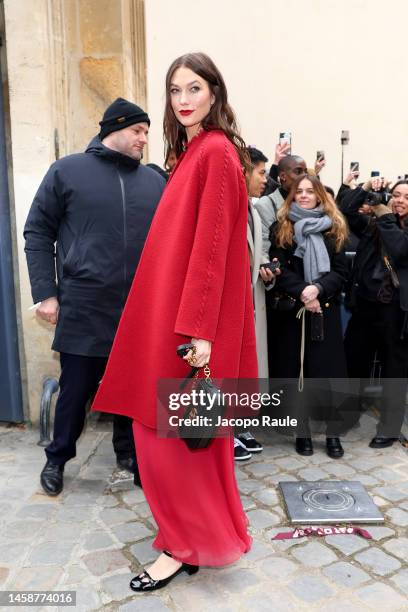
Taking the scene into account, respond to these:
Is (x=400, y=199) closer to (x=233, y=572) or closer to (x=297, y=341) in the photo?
(x=297, y=341)

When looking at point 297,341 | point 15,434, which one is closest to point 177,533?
point 297,341

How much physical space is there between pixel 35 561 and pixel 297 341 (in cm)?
203

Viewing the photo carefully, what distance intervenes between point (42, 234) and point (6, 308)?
1.20m

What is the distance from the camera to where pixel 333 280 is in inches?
145

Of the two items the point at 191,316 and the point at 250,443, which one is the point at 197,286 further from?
the point at 250,443

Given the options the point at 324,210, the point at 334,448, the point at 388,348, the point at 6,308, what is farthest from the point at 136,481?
the point at 324,210

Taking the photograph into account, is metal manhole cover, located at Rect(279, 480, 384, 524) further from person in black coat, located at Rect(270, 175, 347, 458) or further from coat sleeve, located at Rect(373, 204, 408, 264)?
coat sleeve, located at Rect(373, 204, 408, 264)

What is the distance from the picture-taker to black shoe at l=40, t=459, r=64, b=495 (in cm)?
319

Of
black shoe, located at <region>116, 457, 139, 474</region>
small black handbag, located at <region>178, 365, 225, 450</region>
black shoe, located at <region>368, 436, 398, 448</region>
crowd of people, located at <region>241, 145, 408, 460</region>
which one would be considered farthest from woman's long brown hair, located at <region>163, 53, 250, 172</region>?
black shoe, located at <region>368, 436, 398, 448</region>

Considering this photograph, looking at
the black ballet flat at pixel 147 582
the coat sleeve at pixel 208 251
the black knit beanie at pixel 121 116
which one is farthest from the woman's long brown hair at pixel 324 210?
the black ballet flat at pixel 147 582

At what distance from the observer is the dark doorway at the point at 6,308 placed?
3.84 m

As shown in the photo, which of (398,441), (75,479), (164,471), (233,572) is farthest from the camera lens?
(398,441)

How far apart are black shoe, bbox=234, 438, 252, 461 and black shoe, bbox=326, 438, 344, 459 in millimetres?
516

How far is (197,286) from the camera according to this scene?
2014mm
